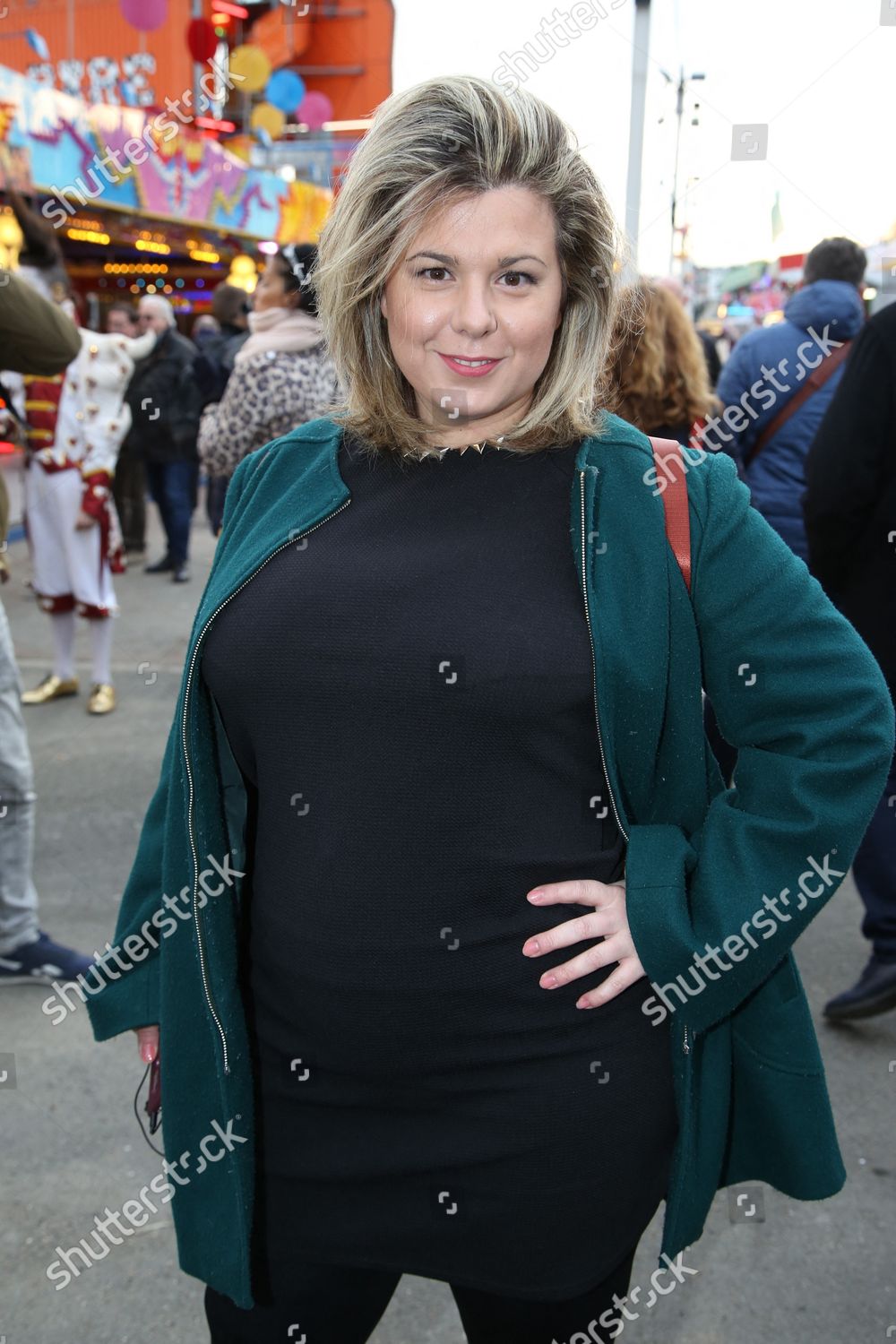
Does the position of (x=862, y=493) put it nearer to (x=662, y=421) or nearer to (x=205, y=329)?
(x=662, y=421)

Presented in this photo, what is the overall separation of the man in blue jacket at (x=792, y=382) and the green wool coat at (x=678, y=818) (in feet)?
10.5

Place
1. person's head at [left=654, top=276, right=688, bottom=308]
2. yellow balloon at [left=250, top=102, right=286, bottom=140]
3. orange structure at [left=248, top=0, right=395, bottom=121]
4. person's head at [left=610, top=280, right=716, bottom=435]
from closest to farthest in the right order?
person's head at [left=610, top=280, right=716, bottom=435] < person's head at [left=654, top=276, right=688, bottom=308] < yellow balloon at [left=250, top=102, right=286, bottom=140] < orange structure at [left=248, top=0, right=395, bottom=121]

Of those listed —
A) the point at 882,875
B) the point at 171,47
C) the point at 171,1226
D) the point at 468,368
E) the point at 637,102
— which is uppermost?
the point at 171,47

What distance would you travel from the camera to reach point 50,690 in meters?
6.11

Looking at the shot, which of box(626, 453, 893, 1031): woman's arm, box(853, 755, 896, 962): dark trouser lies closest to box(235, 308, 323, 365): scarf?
box(853, 755, 896, 962): dark trouser

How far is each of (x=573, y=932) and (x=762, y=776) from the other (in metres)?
0.27

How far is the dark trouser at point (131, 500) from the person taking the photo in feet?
32.3

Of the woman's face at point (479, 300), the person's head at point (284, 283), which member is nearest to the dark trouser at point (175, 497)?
the person's head at point (284, 283)

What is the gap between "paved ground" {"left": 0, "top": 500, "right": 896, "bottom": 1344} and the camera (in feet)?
7.50

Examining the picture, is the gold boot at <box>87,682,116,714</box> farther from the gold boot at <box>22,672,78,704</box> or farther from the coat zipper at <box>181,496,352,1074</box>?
the coat zipper at <box>181,496,352,1074</box>

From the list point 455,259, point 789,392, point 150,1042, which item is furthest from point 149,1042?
point 789,392

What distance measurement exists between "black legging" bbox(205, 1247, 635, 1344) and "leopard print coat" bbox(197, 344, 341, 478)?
10.5 feet

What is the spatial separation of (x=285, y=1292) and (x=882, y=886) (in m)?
2.37

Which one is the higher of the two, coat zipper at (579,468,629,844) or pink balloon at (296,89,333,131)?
pink balloon at (296,89,333,131)
